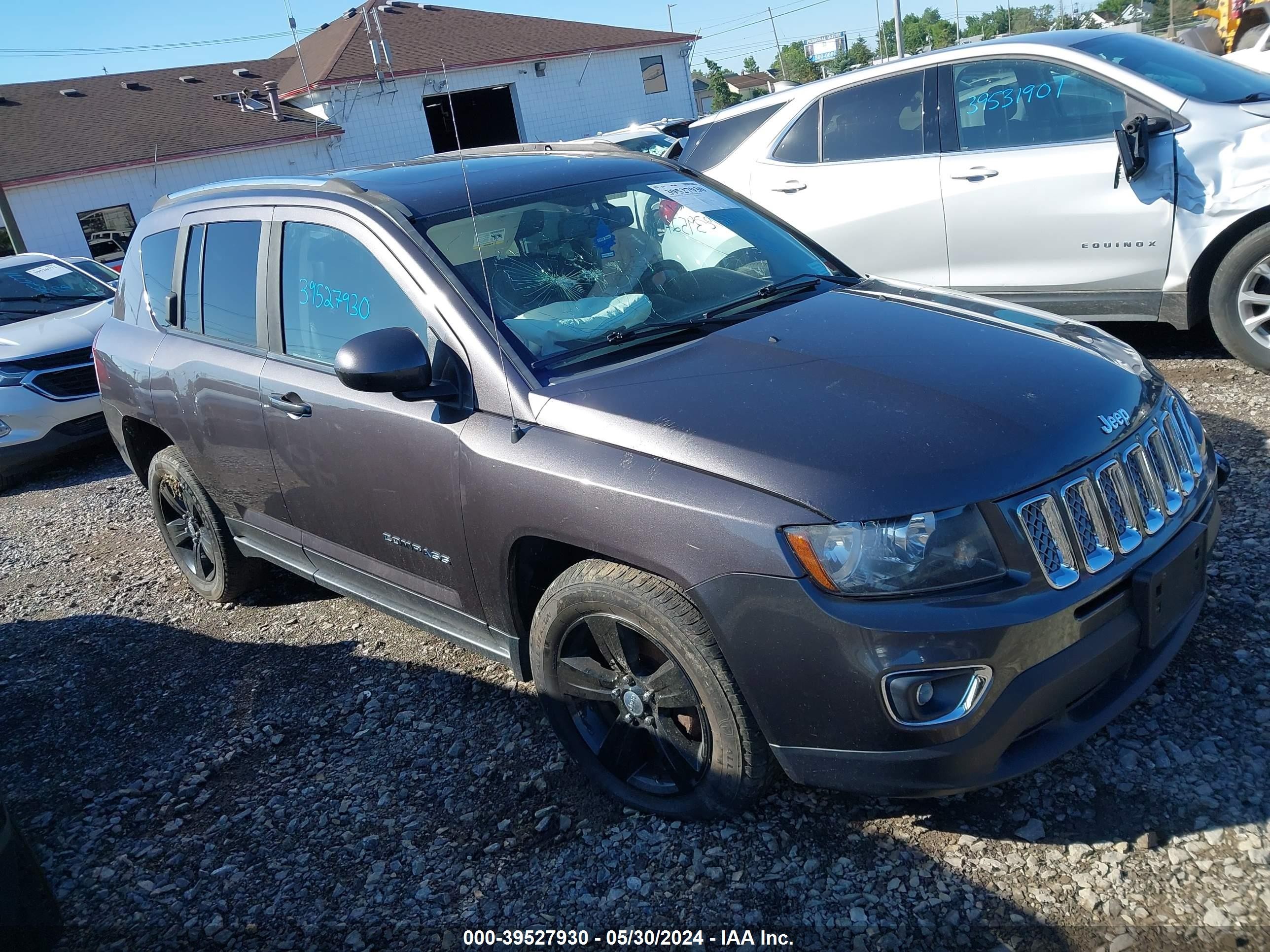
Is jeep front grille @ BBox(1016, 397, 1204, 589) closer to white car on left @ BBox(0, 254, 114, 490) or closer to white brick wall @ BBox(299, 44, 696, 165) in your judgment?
white car on left @ BBox(0, 254, 114, 490)

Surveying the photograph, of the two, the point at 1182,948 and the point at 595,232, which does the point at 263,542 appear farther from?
the point at 1182,948

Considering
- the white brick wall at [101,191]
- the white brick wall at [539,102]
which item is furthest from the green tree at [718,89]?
the white brick wall at [101,191]

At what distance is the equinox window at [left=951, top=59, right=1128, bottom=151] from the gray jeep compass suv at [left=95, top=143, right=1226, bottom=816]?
7.95ft

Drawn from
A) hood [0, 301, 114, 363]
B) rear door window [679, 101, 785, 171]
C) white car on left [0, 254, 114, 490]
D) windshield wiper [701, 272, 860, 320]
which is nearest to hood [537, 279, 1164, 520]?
windshield wiper [701, 272, 860, 320]

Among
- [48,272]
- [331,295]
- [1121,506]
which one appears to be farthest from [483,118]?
[1121,506]

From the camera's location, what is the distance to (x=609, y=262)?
135 inches

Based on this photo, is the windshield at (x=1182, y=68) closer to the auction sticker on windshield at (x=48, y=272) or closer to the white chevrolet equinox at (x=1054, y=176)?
the white chevrolet equinox at (x=1054, y=176)

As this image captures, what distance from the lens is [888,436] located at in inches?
96.9

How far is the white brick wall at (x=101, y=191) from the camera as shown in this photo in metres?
25.6

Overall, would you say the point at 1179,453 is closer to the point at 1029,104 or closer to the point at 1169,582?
the point at 1169,582

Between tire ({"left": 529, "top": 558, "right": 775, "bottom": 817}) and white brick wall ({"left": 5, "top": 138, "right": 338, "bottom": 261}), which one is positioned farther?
white brick wall ({"left": 5, "top": 138, "right": 338, "bottom": 261})

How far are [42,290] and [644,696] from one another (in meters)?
8.97

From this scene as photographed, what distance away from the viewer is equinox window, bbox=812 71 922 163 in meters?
6.09

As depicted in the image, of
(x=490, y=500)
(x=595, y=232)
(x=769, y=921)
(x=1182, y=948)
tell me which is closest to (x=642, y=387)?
(x=490, y=500)
